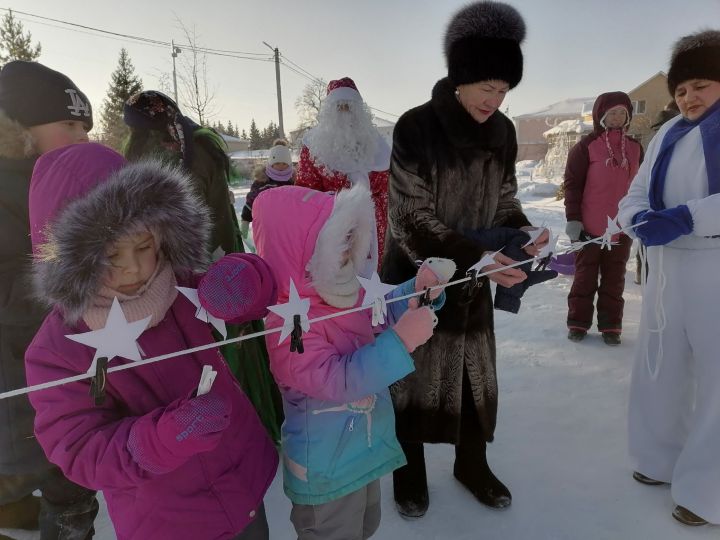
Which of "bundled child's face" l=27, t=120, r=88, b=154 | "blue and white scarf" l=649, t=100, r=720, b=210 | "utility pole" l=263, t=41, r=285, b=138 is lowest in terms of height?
"blue and white scarf" l=649, t=100, r=720, b=210

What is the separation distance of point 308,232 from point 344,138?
180 centimetres

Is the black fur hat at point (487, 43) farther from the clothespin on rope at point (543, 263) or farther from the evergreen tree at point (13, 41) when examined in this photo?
the evergreen tree at point (13, 41)

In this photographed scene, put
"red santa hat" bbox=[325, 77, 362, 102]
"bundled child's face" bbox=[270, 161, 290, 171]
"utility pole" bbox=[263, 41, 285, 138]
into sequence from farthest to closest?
"utility pole" bbox=[263, 41, 285, 138]
"bundled child's face" bbox=[270, 161, 290, 171]
"red santa hat" bbox=[325, 77, 362, 102]

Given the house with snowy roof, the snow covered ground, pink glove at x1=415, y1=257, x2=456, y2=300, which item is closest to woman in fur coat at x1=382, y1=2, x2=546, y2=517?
the snow covered ground

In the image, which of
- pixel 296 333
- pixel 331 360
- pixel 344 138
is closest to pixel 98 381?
pixel 296 333

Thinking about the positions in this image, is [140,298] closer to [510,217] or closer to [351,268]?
[351,268]

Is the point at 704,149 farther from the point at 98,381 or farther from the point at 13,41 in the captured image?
the point at 13,41

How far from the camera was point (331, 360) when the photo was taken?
1.35 metres

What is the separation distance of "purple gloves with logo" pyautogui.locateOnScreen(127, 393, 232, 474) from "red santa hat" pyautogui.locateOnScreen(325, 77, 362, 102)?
251 cm

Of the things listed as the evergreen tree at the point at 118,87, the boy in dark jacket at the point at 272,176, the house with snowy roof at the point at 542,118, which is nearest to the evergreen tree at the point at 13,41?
the evergreen tree at the point at 118,87

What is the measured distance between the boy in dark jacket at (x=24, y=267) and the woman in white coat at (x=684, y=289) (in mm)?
2436

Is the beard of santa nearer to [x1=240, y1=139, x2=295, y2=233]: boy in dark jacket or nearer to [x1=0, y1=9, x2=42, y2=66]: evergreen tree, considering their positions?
[x1=240, y1=139, x2=295, y2=233]: boy in dark jacket

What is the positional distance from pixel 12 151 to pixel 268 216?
1208 mm

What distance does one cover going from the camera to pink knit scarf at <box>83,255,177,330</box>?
105 centimetres
